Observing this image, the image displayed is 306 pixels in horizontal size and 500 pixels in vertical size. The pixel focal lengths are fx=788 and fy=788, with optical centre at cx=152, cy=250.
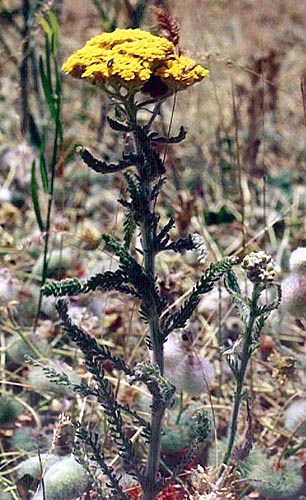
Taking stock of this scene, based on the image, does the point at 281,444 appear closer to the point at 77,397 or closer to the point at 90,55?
the point at 77,397

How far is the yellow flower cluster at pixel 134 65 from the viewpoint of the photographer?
0.81m

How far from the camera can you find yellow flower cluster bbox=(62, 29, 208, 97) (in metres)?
0.81

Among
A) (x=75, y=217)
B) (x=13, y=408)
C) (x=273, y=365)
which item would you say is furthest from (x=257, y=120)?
(x=13, y=408)

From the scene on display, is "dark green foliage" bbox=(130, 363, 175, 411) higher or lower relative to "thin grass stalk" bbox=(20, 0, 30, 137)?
lower

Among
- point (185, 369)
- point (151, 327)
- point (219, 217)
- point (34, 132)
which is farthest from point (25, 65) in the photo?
point (151, 327)

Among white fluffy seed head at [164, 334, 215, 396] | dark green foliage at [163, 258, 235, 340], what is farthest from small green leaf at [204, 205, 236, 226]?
dark green foliage at [163, 258, 235, 340]

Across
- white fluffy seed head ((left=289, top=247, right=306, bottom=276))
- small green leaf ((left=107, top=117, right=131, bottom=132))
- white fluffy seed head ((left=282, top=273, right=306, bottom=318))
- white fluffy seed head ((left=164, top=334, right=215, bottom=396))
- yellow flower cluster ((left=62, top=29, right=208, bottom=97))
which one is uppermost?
yellow flower cluster ((left=62, top=29, right=208, bottom=97))

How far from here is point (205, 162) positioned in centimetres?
208

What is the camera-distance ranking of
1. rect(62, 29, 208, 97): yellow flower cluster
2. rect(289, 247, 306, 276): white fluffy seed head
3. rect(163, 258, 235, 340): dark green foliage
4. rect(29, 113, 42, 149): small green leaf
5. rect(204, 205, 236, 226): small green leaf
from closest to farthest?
rect(62, 29, 208, 97): yellow flower cluster < rect(163, 258, 235, 340): dark green foliage < rect(289, 247, 306, 276): white fluffy seed head < rect(29, 113, 42, 149): small green leaf < rect(204, 205, 236, 226): small green leaf

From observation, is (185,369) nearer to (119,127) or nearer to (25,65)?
(119,127)

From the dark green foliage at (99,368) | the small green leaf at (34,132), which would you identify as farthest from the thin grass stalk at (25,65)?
the dark green foliage at (99,368)

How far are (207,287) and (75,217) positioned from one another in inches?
39.2

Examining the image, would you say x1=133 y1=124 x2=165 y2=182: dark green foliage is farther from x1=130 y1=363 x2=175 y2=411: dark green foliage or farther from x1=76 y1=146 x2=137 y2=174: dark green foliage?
x1=130 y1=363 x2=175 y2=411: dark green foliage

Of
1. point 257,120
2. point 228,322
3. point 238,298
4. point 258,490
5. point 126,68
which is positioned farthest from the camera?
point 257,120
